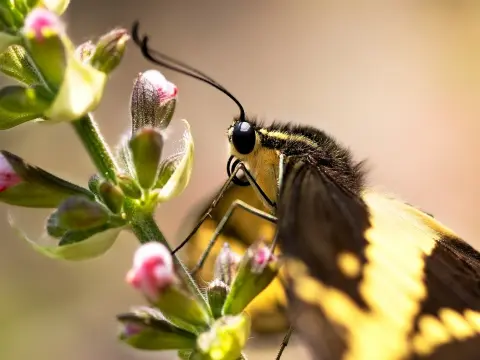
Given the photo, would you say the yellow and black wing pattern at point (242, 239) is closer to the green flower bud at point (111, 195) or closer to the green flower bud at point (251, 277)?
the green flower bud at point (251, 277)

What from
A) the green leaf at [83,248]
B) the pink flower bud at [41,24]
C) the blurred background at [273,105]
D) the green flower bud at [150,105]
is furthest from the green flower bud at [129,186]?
the blurred background at [273,105]

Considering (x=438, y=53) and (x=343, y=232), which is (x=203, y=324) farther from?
(x=438, y=53)

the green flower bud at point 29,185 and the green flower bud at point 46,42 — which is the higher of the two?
the green flower bud at point 46,42

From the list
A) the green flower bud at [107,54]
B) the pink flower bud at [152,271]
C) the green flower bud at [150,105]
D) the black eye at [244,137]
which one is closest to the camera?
the pink flower bud at [152,271]

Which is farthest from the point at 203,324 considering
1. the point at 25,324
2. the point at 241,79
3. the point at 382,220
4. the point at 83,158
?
the point at 241,79

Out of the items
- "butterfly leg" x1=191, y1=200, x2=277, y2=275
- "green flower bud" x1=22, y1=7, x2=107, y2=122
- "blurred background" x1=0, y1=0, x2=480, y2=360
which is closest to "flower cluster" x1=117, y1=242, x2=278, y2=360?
"butterfly leg" x1=191, y1=200, x2=277, y2=275

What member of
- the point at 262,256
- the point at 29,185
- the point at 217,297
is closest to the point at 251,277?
the point at 262,256

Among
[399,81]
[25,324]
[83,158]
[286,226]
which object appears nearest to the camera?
[286,226]

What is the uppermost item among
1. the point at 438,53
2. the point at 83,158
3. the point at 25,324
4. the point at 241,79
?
the point at 438,53
